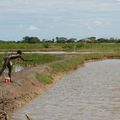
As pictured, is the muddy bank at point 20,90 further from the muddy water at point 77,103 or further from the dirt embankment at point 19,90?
the muddy water at point 77,103

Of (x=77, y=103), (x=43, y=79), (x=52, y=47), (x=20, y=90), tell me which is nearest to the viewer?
(x=77, y=103)

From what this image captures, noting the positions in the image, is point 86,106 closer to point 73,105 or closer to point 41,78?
point 73,105

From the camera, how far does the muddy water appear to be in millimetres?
15602

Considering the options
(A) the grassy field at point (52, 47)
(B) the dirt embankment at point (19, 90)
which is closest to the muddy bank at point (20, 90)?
(B) the dirt embankment at point (19, 90)

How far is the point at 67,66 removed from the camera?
34500mm

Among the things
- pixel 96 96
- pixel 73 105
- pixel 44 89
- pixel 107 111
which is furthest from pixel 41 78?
pixel 107 111

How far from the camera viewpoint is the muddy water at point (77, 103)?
614 inches

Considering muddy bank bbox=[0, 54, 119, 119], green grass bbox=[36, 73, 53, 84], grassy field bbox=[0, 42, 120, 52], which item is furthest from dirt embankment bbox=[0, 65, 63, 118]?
grassy field bbox=[0, 42, 120, 52]

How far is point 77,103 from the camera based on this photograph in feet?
60.9

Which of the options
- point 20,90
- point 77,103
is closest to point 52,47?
point 20,90

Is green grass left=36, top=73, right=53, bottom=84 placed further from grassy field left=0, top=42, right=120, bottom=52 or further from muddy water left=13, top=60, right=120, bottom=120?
grassy field left=0, top=42, right=120, bottom=52

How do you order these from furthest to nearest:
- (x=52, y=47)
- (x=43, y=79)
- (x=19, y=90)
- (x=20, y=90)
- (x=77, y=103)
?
(x=52, y=47), (x=43, y=79), (x=20, y=90), (x=19, y=90), (x=77, y=103)

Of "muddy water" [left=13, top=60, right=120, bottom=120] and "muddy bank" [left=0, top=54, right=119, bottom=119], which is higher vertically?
"muddy bank" [left=0, top=54, right=119, bottom=119]

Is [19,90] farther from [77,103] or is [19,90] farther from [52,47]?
[52,47]
